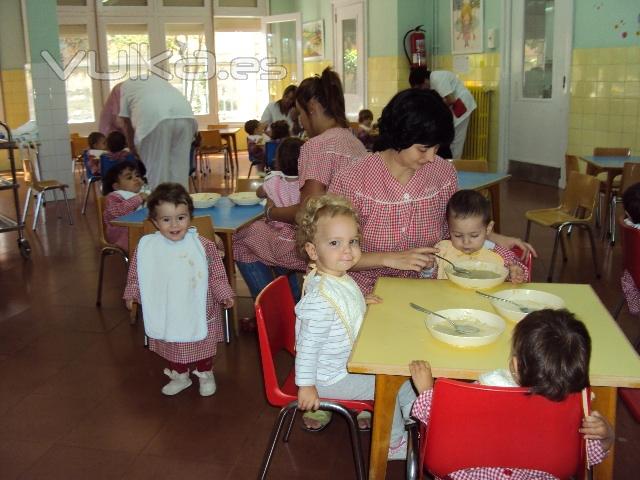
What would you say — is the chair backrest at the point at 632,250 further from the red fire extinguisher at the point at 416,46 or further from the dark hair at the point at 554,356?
the red fire extinguisher at the point at 416,46


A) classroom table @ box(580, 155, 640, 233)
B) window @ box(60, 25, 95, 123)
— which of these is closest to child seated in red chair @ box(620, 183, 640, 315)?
classroom table @ box(580, 155, 640, 233)

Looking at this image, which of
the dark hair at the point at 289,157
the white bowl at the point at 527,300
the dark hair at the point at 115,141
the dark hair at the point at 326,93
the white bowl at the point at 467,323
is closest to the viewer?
the white bowl at the point at 467,323

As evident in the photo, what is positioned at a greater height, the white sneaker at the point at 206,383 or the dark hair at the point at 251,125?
the dark hair at the point at 251,125

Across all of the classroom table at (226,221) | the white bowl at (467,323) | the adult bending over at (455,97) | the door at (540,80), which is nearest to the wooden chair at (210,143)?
the adult bending over at (455,97)

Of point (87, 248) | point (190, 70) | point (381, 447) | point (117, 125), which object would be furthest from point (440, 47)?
point (381, 447)

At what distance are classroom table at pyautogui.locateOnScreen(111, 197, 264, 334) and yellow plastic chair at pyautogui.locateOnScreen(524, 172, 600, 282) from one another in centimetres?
199

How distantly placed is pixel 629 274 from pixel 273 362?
1700 mm

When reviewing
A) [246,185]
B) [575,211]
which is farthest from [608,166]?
[246,185]

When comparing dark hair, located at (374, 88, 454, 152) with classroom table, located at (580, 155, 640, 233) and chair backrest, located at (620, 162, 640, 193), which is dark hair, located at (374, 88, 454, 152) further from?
classroom table, located at (580, 155, 640, 233)

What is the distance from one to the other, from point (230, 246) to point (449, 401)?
2.25m

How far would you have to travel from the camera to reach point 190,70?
39.0 ft

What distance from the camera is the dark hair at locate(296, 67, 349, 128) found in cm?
298

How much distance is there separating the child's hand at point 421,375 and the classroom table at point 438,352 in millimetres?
19

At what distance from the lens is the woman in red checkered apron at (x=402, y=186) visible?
2238 millimetres
